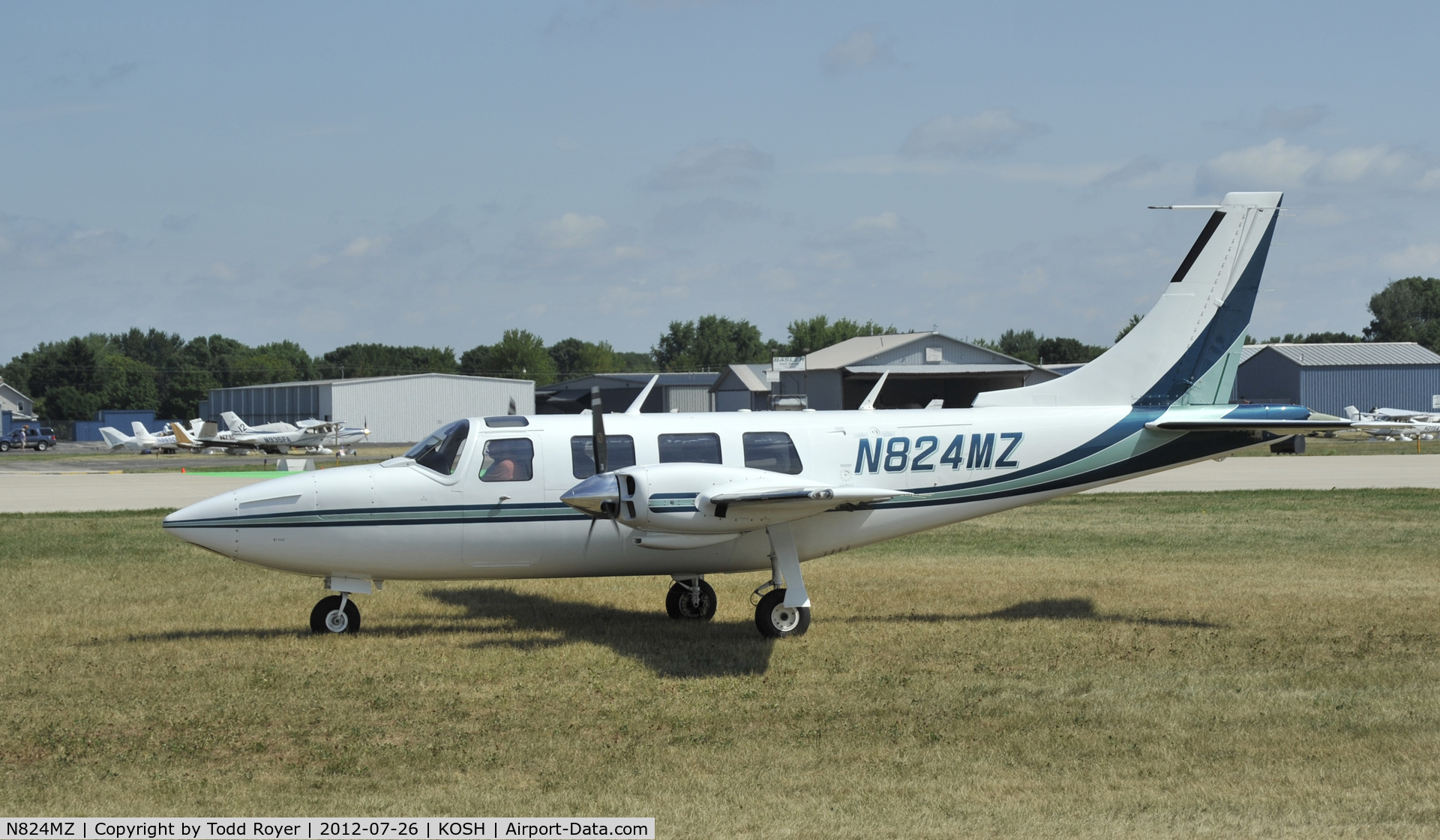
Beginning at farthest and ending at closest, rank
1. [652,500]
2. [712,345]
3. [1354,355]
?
[712,345] < [1354,355] < [652,500]

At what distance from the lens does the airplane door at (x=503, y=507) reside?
45.8 ft

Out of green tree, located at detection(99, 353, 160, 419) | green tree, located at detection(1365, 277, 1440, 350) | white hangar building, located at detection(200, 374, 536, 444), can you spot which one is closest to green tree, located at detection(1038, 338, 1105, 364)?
green tree, located at detection(1365, 277, 1440, 350)

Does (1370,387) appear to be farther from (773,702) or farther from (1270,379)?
(773,702)

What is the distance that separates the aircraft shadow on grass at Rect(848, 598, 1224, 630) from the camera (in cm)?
1488

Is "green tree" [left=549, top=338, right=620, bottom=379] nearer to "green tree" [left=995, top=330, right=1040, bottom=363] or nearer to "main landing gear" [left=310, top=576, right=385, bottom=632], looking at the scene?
"green tree" [left=995, top=330, right=1040, bottom=363]

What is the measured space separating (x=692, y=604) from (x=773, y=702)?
177 inches

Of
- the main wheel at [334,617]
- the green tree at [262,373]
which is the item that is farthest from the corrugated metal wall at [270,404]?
the main wheel at [334,617]

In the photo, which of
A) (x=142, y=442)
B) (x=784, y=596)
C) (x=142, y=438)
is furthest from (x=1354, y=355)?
(x=784, y=596)

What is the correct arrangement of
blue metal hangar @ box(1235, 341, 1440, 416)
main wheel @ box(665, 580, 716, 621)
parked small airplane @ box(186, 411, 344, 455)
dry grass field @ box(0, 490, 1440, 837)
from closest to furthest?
dry grass field @ box(0, 490, 1440, 837) → main wheel @ box(665, 580, 716, 621) → parked small airplane @ box(186, 411, 344, 455) → blue metal hangar @ box(1235, 341, 1440, 416)

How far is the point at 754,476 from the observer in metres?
13.3

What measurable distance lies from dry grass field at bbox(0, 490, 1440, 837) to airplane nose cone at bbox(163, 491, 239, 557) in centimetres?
125

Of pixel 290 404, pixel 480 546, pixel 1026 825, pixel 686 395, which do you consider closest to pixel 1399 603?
pixel 1026 825

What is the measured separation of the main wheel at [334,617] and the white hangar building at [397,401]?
267 feet

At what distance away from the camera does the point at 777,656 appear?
13.1 meters
